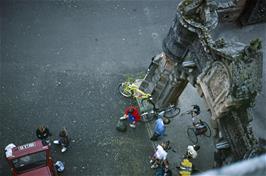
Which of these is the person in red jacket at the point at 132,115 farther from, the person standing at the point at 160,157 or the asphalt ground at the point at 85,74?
the person standing at the point at 160,157

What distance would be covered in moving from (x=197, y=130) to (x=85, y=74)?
21.2ft

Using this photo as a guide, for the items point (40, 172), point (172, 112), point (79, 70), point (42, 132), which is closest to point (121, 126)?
point (172, 112)

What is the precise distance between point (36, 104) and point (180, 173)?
25.0 feet

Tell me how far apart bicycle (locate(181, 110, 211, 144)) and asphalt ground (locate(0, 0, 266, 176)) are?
32 cm

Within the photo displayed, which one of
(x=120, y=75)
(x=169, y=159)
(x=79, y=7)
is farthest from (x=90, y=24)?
(x=169, y=159)

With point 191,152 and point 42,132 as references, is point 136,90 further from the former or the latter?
point 42,132

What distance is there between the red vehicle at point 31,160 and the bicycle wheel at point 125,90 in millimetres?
5672

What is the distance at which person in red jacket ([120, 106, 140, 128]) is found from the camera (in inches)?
689

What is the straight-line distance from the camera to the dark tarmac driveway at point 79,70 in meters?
17.2

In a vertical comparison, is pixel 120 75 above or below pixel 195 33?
below

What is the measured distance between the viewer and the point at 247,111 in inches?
469

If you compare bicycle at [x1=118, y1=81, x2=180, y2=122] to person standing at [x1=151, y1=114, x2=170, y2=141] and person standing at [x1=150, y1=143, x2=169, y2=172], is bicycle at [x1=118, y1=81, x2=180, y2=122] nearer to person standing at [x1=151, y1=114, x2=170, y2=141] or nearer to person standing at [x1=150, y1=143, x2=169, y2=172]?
person standing at [x1=151, y1=114, x2=170, y2=141]

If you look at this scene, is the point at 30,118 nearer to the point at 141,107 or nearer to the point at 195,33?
the point at 141,107

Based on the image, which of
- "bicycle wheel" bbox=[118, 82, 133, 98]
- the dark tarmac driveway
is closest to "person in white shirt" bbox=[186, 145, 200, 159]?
the dark tarmac driveway
